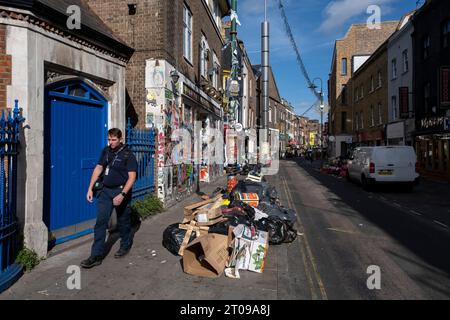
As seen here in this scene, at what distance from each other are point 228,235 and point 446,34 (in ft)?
64.9

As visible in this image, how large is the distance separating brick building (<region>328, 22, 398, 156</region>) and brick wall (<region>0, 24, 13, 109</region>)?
3931cm

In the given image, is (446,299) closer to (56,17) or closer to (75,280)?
(75,280)

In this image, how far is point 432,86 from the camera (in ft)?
66.6

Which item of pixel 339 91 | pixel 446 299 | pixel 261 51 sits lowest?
pixel 446 299

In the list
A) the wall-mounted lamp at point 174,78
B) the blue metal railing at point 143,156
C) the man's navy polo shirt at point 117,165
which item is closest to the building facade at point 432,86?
the wall-mounted lamp at point 174,78

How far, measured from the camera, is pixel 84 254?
18.6 feet

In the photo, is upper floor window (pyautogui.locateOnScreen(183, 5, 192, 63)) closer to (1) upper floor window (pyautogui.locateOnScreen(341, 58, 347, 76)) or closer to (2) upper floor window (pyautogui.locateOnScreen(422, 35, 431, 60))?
(2) upper floor window (pyautogui.locateOnScreen(422, 35, 431, 60))

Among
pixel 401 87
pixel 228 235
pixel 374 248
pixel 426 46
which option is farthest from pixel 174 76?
pixel 401 87

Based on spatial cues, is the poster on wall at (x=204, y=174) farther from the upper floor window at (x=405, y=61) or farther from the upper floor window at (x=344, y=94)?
the upper floor window at (x=344, y=94)

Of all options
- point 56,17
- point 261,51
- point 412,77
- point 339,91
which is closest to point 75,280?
point 56,17

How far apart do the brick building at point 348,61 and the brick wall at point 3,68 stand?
39.3 m
